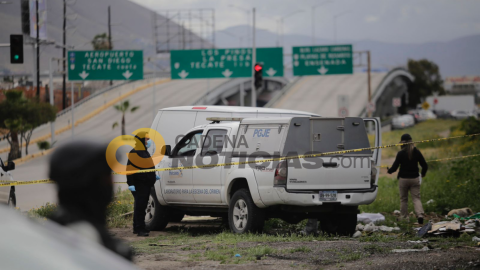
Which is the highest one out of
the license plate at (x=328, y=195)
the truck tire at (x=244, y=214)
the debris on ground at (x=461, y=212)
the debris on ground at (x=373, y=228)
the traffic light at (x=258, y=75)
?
the traffic light at (x=258, y=75)

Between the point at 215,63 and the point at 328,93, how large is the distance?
39.5 meters

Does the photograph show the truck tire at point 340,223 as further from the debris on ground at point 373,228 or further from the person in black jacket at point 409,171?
the person in black jacket at point 409,171

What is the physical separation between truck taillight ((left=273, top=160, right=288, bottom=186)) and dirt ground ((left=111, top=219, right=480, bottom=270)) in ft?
2.97

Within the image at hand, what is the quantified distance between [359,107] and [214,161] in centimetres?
6582

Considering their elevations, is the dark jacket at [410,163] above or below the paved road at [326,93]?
below

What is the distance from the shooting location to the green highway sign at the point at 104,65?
43.3 meters

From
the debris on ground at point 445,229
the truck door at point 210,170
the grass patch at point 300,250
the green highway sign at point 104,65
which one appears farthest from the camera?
the green highway sign at point 104,65

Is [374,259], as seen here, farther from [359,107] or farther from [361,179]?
[359,107]

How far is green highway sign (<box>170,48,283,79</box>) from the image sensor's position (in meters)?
43.6

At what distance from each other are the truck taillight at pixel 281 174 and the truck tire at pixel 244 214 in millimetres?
625

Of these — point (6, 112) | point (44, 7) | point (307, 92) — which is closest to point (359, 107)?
point (307, 92)

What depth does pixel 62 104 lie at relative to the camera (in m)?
70.3

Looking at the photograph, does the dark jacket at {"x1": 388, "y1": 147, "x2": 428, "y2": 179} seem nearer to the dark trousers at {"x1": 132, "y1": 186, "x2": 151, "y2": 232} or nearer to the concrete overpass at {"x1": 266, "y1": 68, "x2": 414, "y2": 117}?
the dark trousers at {"x1": 132, "y1": 186, "x2": 151, "y2": 232}

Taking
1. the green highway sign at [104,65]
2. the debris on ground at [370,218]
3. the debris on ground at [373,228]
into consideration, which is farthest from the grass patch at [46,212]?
the green highway sign at [104,65]
